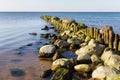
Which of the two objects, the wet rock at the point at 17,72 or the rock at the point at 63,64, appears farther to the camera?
the rock at the point at 63,64

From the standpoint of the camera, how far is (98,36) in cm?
2388

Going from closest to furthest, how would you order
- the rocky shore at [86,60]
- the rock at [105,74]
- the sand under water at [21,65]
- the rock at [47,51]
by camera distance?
the rock at [105,74], the rocky shore at [86,60], the sand under water at [21,65], the rock at [47,51]

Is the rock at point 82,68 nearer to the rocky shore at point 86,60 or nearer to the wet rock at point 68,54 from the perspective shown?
the rocky shore at point 86,60

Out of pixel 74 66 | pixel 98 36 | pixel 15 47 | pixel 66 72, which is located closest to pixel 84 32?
pixel 98 36

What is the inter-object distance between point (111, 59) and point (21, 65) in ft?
20.4

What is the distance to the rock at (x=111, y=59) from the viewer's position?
15.9 meters

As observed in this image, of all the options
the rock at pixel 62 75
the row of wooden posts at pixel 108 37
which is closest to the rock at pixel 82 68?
the rock at pixel 62 75

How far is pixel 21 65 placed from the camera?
18.2 meters

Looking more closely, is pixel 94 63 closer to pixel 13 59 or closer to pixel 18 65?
pixel 18 65

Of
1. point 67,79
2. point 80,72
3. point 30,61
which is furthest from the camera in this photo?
point 30,61

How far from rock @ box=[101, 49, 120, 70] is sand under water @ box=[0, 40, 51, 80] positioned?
152 inches

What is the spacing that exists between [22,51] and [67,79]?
1000 cm

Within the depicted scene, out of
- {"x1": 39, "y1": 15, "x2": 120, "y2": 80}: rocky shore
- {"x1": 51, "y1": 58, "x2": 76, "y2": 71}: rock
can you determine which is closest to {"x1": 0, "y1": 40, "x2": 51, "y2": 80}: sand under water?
{"x1": 39, "y1": 15, "x2": 120, "y2": 80}: rocky shore

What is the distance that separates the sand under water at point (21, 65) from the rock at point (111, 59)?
3.86 m
